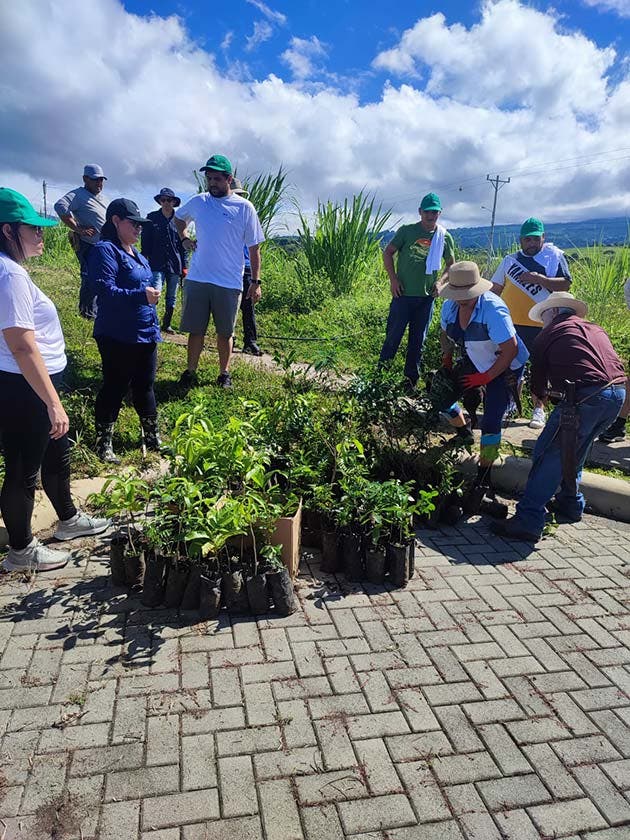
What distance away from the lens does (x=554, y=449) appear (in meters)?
4.15

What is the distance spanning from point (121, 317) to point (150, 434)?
103 cm

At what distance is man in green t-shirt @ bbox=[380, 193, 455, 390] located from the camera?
20.3 feet

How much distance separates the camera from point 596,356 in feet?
13.4

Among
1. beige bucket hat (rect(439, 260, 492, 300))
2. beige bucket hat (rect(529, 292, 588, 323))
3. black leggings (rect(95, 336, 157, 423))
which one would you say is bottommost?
black leggings (rect(95, 336, 157, 423))

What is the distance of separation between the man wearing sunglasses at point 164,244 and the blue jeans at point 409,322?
9.96 feet

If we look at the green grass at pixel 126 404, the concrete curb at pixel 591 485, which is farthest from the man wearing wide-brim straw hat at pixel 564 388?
the green grass at pixel 126 404

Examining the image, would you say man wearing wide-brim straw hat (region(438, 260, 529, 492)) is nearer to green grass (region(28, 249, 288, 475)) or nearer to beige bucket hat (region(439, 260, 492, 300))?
beige bucket hat (region(439, 260, 492, 300))

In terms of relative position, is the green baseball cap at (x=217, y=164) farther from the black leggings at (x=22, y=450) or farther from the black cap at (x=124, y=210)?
the black leggings at (x=22, y=450)

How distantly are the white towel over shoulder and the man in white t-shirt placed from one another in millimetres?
1751

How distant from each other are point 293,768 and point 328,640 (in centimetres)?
80

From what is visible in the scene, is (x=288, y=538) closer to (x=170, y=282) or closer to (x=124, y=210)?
(x=124, y=210)

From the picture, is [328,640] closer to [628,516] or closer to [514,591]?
[514,591]

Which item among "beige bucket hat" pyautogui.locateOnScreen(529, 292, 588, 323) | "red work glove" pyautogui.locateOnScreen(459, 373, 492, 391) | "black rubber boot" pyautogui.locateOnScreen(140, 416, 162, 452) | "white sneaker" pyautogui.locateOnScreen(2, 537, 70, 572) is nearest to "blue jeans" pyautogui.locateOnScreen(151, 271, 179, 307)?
"black rubber boot" pyautogui.locateOnScreen(140, 416, 162, 452)

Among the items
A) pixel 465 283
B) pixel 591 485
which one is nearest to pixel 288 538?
pixel 465 283
